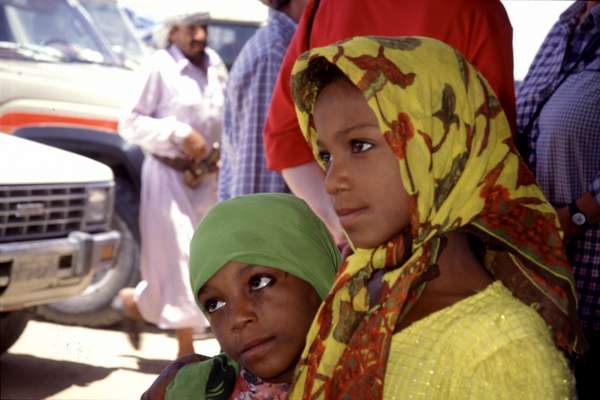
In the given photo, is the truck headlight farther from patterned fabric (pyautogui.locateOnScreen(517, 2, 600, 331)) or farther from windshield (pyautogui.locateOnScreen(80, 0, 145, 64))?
patterned fabric (pyautogui.locateOnScreen(517, 2, 600, 331))

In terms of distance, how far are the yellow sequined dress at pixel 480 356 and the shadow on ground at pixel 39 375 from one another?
11.8 ft

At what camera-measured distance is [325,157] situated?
1.90m

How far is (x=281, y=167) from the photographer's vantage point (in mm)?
2908

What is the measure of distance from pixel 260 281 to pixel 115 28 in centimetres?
633

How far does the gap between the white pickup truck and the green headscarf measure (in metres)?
2.85

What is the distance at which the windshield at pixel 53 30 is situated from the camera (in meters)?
6.61

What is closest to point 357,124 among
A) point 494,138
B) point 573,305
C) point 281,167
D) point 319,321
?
point 494,138

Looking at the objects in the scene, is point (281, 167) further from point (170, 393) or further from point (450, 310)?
point (450, 310)

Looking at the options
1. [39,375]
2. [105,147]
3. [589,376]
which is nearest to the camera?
[589,376]

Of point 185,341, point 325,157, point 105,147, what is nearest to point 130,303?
point 185,341

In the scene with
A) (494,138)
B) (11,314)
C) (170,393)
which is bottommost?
(11,314)

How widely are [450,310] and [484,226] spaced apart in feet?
0.52

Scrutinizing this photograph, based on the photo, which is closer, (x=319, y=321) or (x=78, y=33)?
(x=319, y=321)

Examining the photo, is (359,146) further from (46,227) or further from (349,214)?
(46,227)
